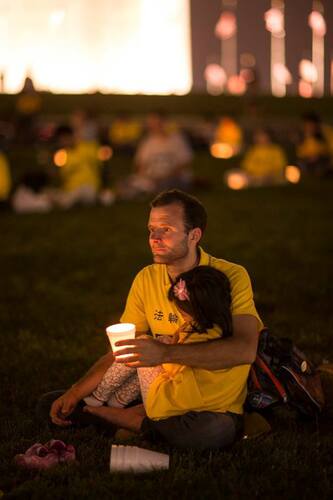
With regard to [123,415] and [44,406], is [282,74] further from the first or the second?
[123,415]

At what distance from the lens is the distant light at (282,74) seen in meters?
57.7

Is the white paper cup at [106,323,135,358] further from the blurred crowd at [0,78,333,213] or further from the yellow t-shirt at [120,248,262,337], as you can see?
the blurred crowd at [0,78,333,213]

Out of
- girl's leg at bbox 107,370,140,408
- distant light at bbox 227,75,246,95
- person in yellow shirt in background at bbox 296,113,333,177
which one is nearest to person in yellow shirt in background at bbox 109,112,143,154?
person in yellow shirt in background at bbox 296,113,333,177

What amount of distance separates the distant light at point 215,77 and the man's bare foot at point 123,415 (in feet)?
175

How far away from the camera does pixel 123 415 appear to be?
4.93 m

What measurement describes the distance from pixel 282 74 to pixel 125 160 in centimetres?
3612

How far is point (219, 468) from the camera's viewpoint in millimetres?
4242

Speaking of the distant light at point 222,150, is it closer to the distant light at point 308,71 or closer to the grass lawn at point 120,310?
the grass lawn at point 120,310

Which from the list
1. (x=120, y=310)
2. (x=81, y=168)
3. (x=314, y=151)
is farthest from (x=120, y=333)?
(x=314, y=151)

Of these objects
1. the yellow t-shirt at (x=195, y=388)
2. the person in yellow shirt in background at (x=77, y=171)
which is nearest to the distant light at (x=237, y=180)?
the person in yellow shirt in background at (x=77, y=171)

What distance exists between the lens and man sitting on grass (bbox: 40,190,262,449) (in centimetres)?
420

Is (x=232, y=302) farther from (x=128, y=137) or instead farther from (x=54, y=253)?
(x=128, y=137)

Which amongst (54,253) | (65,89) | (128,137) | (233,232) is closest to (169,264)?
(54,253)

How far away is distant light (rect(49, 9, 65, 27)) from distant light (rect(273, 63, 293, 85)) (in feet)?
53.1
